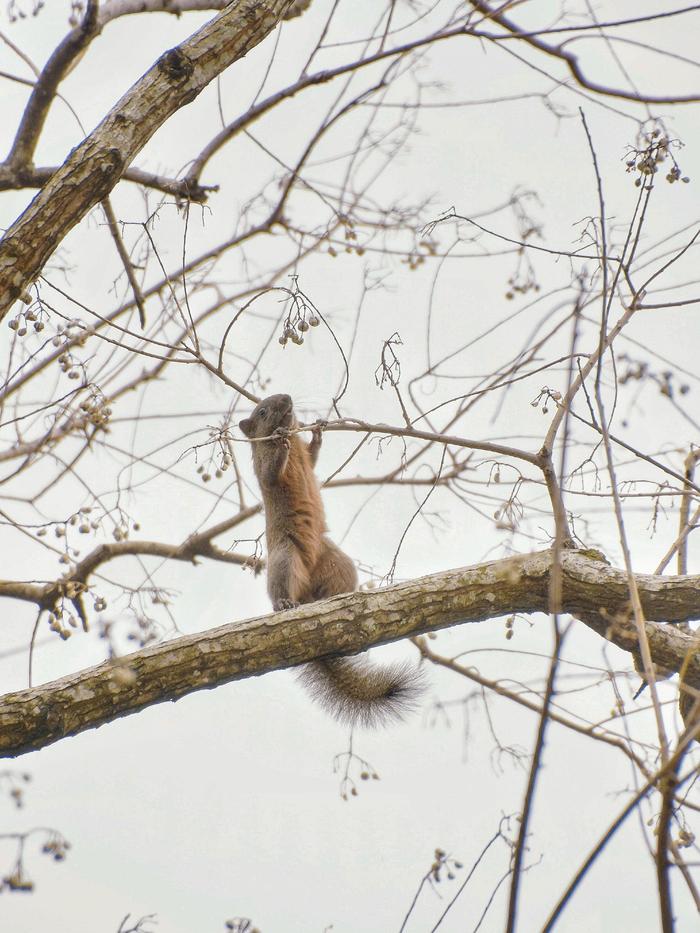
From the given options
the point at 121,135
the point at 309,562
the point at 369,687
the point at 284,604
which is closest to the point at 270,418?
the point at 309,562

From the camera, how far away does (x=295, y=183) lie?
6.00 m

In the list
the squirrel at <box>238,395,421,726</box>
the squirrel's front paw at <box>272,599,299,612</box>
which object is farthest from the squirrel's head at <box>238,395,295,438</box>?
the squirrel's front paw at <box>272,599,299,612</box>

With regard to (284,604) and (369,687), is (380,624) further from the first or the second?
(284,604)

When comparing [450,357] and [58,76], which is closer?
[450,357]

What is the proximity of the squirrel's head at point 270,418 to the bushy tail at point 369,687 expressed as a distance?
198cm

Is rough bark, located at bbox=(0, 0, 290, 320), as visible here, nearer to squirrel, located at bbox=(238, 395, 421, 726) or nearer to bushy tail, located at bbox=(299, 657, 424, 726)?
squirrel, located at bbox=(238, 395, 421, 726)

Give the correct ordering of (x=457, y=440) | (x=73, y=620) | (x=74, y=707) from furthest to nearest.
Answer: (x=73, y=620)
(x=457, y=440)
(x=74, y=707)

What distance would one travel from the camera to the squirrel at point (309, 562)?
4773 millimetres

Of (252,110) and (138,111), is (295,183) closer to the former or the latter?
(252,110)

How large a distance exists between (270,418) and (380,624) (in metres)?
2.75

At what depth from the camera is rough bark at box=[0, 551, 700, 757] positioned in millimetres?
3684

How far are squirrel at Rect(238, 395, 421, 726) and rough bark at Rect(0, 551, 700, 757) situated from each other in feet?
2.59

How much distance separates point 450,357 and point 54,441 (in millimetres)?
2353

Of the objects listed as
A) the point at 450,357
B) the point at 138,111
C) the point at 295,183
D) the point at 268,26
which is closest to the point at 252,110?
the point at 295,183
